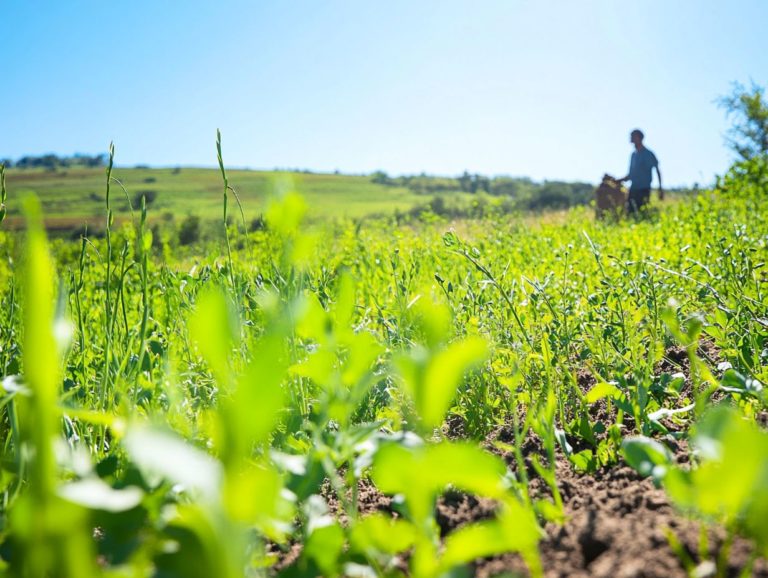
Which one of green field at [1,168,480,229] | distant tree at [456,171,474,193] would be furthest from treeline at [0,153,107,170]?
distant tree at [456,171,474,193]

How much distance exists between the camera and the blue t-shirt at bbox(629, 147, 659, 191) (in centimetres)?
1150

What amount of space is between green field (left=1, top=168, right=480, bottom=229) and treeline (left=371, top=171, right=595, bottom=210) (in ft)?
7.36

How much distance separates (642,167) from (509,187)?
1291 inches

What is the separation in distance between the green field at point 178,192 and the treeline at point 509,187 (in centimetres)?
224

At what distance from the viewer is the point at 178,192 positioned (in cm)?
5569

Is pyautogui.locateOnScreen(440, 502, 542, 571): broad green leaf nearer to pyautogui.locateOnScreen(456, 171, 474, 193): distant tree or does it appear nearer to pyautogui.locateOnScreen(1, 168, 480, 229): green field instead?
pyautogui.locateOnScreen(1, 168, 480, 229): green field

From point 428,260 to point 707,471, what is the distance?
13.3 ft

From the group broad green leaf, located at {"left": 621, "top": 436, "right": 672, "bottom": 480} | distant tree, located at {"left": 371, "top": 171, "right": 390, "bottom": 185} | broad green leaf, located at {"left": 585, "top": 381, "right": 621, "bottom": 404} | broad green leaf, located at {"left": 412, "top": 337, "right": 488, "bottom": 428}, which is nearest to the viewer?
broad green leaf, located at {"left": 412, "top": 337, "right": 488, "bottom": 428}

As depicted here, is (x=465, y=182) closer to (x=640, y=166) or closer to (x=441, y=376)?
(x=640, y=166)

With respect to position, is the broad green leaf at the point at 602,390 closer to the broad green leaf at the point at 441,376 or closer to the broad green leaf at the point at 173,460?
the broad green leaf at the point at 441,376

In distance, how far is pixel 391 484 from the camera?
640 mm

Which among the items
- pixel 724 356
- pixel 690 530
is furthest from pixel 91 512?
pixel 724 356

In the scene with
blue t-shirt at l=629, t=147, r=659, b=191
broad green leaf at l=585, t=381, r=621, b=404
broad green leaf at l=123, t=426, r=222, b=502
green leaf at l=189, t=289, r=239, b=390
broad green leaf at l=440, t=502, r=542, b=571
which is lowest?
broad green leaf at l=585, t=381, r=621, b=404

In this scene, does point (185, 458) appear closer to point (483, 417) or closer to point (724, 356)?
point (483, 417)
